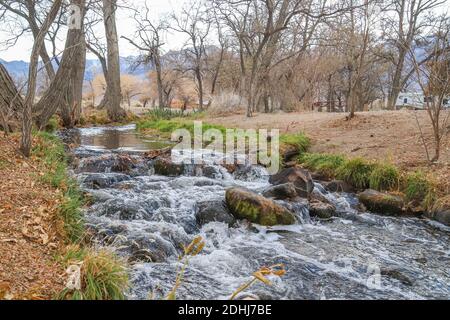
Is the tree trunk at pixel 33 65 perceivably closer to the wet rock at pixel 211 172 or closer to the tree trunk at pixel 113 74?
the wet rock at pixel 211 172

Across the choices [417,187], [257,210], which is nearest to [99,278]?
[257,210]

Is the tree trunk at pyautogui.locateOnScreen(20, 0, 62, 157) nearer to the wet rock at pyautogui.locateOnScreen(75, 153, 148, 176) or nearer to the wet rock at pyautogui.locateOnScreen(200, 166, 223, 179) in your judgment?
the wet rock at pyautogui.locateOnScreen(75, 153, 148, 176)

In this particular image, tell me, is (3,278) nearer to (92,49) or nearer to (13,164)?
(13,164)

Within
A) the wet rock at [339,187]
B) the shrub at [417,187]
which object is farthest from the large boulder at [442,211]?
the wet rock at [339,187]

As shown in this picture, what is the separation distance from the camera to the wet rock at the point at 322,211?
18.7ft

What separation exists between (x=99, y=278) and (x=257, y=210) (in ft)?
9.23

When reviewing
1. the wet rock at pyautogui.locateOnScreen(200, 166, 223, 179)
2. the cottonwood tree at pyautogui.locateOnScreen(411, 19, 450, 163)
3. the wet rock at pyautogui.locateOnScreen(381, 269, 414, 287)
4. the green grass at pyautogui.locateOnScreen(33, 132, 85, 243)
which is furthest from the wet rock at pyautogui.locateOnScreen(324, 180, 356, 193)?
the green grass at pyautogui.locateOnScreen(33, 132, 85, 243)

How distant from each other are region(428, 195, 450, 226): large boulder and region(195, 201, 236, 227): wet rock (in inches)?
124

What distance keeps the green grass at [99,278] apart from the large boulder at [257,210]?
2.46m

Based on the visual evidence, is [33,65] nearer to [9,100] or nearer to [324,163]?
[9,100]

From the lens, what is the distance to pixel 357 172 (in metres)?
7.03
